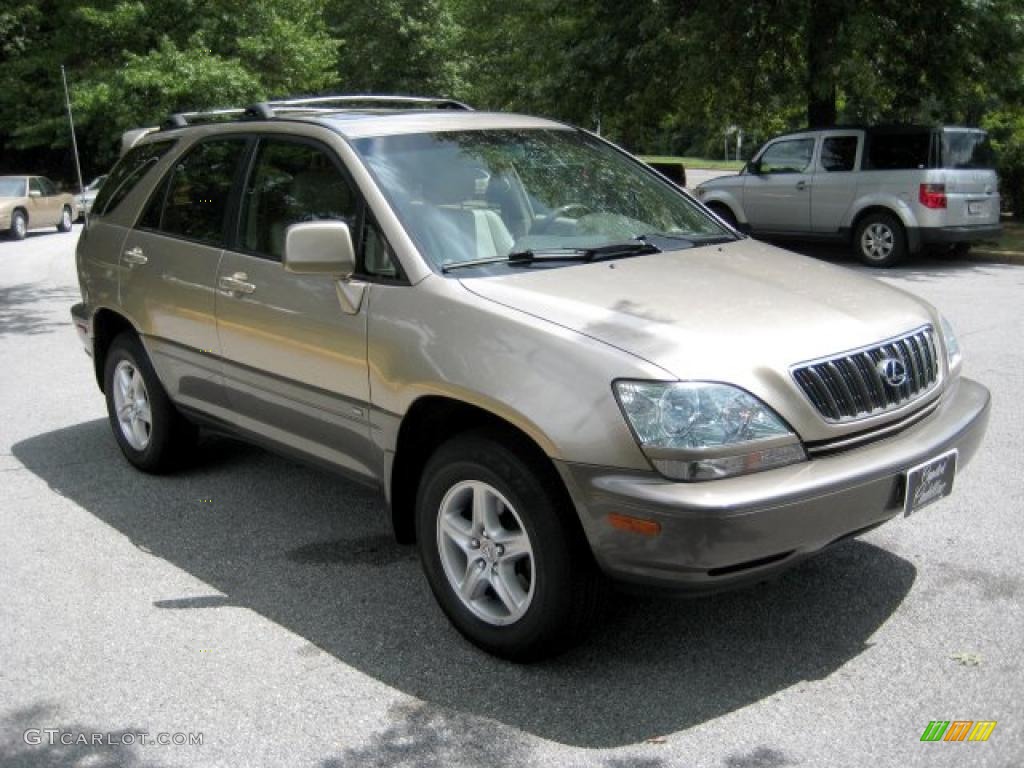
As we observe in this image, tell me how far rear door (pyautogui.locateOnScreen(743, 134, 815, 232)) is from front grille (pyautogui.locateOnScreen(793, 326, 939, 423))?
38.1 feet

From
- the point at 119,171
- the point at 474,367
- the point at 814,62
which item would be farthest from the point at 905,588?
the point at 814,62

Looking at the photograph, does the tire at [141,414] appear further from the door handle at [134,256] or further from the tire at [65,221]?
the tire at [65,221]

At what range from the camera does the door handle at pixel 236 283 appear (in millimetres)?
4723

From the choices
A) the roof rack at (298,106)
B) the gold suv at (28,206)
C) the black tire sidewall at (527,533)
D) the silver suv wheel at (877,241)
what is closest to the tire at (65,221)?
the gold suv at (28,206)

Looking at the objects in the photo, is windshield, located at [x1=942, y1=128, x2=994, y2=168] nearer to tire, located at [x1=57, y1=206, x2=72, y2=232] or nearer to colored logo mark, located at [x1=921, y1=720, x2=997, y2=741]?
colored logo mark, located at [x1=921, y1=720, x2=997, y2=741]

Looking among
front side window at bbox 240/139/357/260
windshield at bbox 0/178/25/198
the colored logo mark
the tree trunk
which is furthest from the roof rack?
windshield at bbox 0/178/25/198

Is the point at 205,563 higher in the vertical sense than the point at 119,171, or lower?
lower

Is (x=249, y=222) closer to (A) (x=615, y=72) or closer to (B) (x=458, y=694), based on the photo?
(B) (x=458, y=694)

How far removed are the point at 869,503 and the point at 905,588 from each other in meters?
0.97

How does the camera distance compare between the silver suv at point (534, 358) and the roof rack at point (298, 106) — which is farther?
the roof rack at point (298, 106)

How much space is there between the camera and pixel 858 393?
139 inches

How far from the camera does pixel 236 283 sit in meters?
4.79

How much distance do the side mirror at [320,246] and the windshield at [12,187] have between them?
24768mm

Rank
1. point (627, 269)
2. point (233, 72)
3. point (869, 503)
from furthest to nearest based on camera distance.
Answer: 1. point (233, 72)
2. point (627, 269)
3. point (869, 503)
